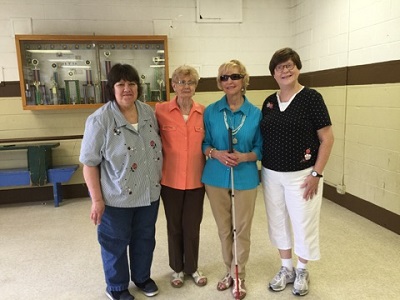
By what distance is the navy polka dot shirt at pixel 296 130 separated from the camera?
81.0 inches

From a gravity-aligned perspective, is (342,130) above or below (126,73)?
below

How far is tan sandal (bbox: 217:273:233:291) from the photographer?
7.76 feet

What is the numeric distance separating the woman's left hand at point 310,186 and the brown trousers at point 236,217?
0.31 meters

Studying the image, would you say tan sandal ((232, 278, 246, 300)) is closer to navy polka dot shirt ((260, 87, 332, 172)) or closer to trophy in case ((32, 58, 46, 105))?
navy polka dot shirt ((260, 87, 332, 172))

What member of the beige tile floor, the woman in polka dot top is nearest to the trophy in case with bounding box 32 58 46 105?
the beige tile floor

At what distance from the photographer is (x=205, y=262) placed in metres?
2.78

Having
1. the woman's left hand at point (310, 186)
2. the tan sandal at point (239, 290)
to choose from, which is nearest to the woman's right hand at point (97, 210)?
the tan sandal at point (239, 290)

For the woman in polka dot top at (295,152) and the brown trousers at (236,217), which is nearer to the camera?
the woman in polka dot top at (295,152)

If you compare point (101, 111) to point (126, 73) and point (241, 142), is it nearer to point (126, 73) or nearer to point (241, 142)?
point (126, 73)

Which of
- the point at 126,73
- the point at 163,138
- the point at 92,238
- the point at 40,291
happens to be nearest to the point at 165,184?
the point at 163,138

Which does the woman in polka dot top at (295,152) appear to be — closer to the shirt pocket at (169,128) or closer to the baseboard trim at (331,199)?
the shirt pocket at (169,128)

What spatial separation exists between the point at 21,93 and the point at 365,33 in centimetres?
390

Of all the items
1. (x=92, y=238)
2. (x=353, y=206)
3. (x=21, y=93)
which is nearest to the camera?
(x=92, y=238)

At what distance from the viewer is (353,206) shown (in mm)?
3777
